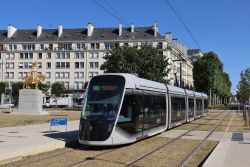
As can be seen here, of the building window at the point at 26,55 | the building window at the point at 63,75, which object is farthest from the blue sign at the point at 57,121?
the building window at the point at 26,55

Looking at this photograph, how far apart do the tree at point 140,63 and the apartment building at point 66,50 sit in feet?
166

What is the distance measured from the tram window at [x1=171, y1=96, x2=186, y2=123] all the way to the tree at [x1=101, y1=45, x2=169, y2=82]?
26.5m

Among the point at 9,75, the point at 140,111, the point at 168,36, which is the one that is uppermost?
the point at 168,36

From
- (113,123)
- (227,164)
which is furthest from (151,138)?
(227,164)

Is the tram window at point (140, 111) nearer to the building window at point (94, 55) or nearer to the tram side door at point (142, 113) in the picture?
the tram side door at point (142, 113)

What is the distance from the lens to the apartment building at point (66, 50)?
4377 inches

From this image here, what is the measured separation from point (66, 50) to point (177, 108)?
3468 inches

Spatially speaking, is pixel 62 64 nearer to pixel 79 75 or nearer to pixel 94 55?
pixel 79 75

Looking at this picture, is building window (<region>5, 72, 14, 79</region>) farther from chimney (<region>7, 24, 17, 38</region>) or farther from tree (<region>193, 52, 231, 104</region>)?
tree (<region>193, 52, 231, 104</region>)

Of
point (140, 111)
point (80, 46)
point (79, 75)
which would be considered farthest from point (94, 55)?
point (140, 111)

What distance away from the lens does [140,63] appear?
57.9 metres

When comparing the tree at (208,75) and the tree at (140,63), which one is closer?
the tree at (140,63)

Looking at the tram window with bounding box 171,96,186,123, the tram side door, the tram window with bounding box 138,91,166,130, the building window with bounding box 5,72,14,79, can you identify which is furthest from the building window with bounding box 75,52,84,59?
the tram side door

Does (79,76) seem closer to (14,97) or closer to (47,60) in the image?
(47,60)
